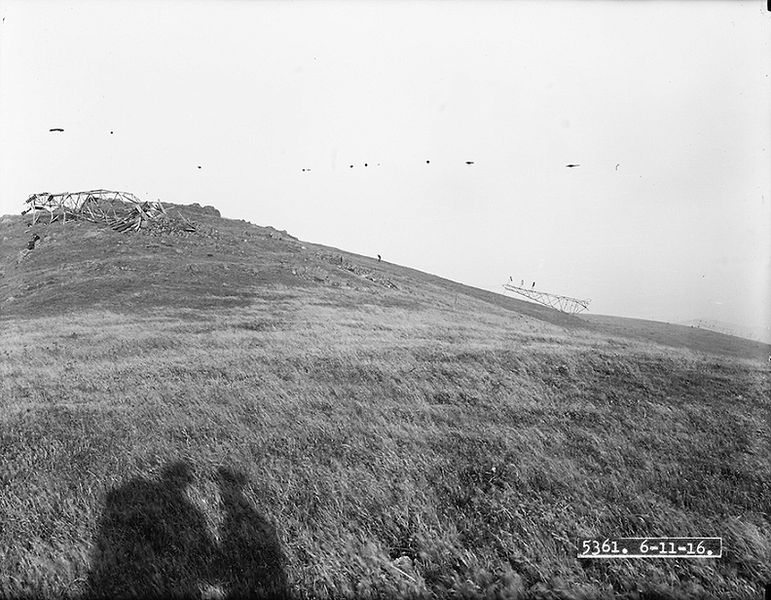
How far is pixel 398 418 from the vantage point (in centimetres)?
A: 765

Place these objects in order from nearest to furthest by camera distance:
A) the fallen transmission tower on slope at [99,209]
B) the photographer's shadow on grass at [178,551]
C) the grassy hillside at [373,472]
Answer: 1. the photographer's shadow on grass at [178,551]
2. the grassy hillside at [373,472]
3. the fallen transmission tower on slope at [99,209]

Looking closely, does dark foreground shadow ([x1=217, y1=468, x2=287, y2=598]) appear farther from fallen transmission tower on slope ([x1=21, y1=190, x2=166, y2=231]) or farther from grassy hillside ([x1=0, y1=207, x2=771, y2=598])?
fallen transmission tower on slope ([x1=21, y1=190, x2=166, y2=231])

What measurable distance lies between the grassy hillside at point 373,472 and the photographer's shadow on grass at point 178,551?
0.9 inches

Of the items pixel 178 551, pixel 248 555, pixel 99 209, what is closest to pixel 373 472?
pixel 248 555

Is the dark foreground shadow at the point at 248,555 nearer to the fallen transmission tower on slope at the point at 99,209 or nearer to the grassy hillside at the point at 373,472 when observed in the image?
the grassy hillside at the point at 373,472

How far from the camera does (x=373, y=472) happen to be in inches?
226

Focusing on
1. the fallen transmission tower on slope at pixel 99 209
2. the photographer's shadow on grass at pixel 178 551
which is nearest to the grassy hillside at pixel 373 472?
the photographer's shadow on grass at pixel 178 551

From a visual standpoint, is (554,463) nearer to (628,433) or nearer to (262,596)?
(628,433)

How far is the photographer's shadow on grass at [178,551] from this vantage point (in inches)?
161

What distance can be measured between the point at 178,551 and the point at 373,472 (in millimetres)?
2487

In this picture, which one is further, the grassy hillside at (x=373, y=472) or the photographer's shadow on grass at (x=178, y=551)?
the grassy hillside at (x=373, y=472)

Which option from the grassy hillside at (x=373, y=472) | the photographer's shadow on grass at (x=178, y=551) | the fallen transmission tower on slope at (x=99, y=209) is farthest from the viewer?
the fallen transmission tower on slope at (x=99, y=209)

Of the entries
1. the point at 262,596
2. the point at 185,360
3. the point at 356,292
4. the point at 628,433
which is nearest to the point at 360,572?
the point at 262,596

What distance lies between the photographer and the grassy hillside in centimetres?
428
